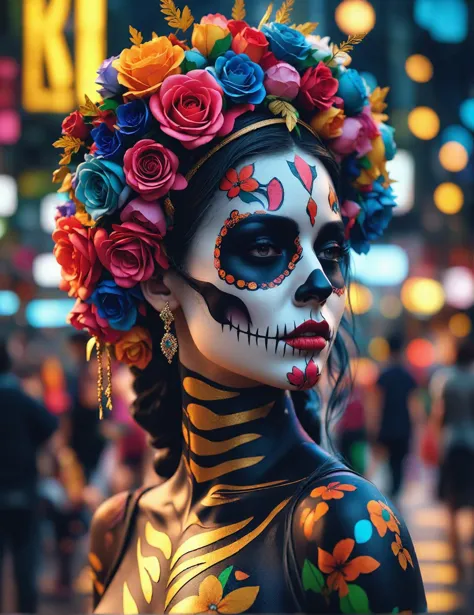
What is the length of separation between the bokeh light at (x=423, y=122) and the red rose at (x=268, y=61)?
13196 millimetres

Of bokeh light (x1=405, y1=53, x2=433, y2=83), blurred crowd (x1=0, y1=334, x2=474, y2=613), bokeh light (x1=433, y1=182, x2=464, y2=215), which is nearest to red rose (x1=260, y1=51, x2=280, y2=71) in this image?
blurred crowd (x1=0, y1=334, x2=474, y2=613)

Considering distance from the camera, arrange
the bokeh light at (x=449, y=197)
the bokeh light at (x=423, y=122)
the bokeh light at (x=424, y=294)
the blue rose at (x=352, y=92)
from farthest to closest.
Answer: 1. the bokeh light at (x=424, y=294)
2. the bokeh light at (x=449, y=197)
3. the bokeh light at (x=423, y=122)
4. the blue rose at (x=352, y=92)

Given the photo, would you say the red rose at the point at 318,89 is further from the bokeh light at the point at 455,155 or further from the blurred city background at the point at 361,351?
the bokeh light at the point at 455,155

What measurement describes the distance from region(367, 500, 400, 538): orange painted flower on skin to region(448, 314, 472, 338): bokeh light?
810 inches

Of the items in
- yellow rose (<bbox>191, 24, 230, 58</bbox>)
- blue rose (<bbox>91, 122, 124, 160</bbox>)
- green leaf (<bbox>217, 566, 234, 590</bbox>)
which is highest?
yellow rose (<bbox>191, 24, 230, 58</bbox>)

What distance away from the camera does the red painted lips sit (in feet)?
8.77

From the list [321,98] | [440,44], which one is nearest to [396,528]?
[321,98]

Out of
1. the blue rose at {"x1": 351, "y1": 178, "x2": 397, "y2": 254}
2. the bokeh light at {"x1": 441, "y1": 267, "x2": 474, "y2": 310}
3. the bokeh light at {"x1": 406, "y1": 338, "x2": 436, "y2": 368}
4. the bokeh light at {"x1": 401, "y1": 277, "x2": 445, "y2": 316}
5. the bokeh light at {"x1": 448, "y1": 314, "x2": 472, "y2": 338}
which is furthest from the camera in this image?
the bokeh light at {"x1": 406, "y1": 338, "x2": 436, "y2": 368}

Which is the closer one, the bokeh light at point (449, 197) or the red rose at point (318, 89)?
the red rose at point (318, 89)

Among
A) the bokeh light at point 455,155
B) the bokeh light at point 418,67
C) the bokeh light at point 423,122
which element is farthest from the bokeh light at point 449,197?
the bokeh light at point 418,67

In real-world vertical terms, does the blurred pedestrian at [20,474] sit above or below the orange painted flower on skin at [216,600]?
below

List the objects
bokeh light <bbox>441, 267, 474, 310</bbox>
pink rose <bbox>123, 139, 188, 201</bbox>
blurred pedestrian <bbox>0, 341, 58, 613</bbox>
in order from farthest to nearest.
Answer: bokeh light <bbox>441, 267, 474, 310</bbox> < blurred pedestrian <bbox>0, 341, 58, 613</bbox> < pink rose <bbox>123, 139, 188, 201</bbox>

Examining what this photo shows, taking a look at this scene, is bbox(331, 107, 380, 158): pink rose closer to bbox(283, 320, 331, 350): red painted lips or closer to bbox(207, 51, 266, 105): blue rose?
bbox(207, 51, 266, 105): blue rose

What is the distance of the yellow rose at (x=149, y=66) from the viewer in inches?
109
